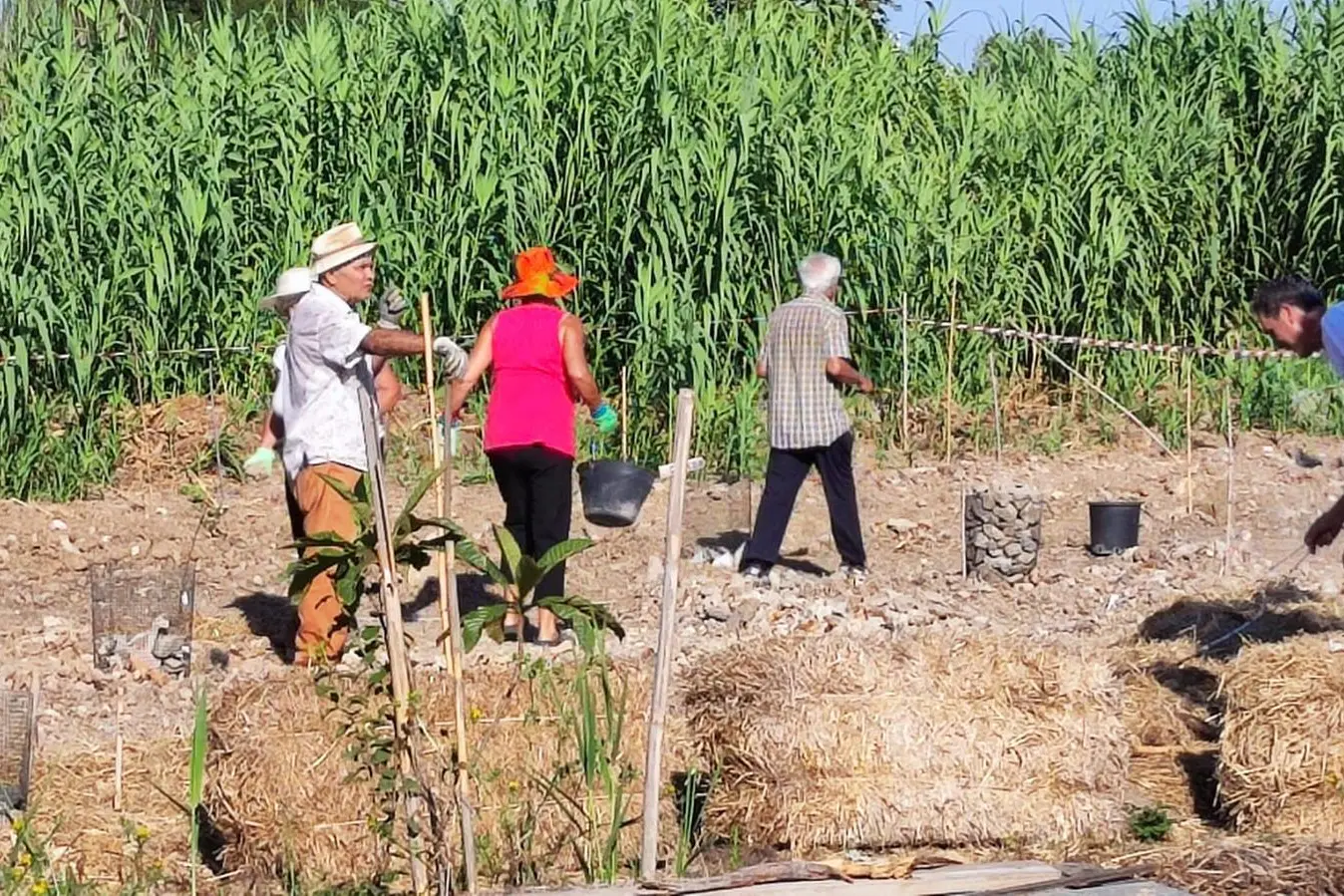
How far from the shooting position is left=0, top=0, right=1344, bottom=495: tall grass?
490 inches

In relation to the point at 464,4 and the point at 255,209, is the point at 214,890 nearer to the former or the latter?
the point at 255,209

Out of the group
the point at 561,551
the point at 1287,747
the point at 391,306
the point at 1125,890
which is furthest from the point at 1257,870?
the point at 391,306

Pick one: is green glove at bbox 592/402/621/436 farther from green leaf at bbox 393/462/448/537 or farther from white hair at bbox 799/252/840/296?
green leaf at bbox 393/462/448/537

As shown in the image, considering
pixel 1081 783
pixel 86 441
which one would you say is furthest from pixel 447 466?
pixel 86 441

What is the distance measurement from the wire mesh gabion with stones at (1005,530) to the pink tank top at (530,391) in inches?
99.1

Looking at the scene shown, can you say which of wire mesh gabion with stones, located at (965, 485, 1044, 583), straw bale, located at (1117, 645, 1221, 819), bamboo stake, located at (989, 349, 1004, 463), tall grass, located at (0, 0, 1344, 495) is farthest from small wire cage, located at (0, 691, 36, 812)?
bamboo stake, located at (989, 349, 1004, 463)

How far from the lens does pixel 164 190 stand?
1265cm

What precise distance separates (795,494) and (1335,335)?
440 centimetres

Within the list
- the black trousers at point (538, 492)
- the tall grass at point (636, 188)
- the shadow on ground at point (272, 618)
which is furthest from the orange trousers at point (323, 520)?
the tall grass at point (636, 188)

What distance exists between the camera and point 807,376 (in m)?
10.0

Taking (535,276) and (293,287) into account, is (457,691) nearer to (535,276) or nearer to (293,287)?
(293,287)

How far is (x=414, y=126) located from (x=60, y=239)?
7.59 ft

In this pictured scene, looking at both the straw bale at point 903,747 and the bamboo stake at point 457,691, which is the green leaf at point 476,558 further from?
the straw bale at point 903,747

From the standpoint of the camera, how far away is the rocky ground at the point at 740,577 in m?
8.54
